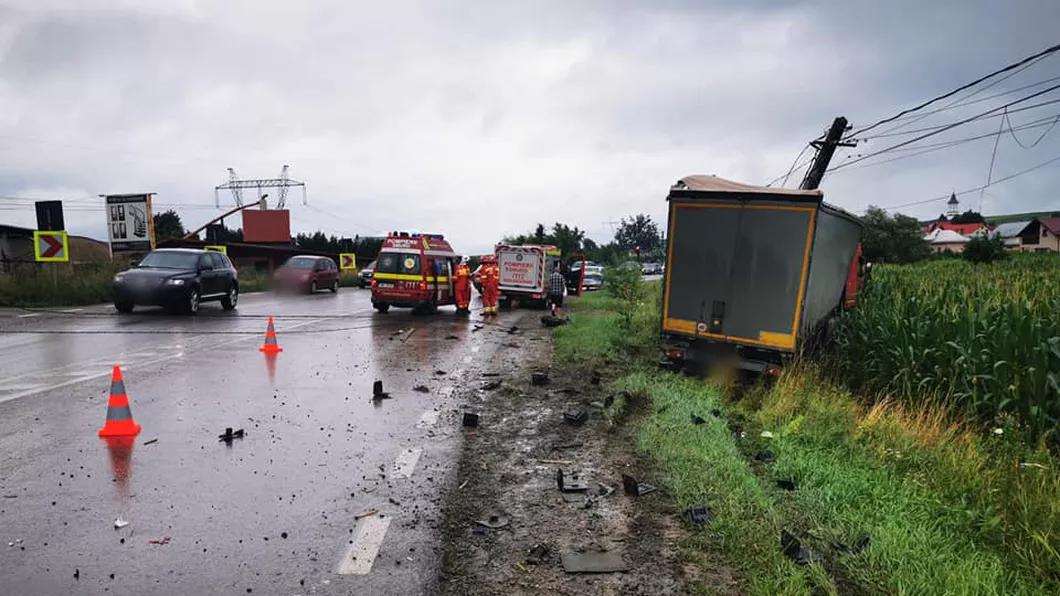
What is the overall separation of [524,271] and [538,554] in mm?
20539

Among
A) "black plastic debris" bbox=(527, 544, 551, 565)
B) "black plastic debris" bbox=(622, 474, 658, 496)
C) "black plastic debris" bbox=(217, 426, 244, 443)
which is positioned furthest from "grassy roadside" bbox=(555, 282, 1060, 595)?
"black plastic debris" bbox=(217, 426, 244, 443)

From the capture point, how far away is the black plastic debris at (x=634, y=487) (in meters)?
4.86

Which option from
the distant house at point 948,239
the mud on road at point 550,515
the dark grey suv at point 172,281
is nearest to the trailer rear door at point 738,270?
the mud on road at point 550,515

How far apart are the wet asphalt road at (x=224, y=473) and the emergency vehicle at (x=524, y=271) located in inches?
506

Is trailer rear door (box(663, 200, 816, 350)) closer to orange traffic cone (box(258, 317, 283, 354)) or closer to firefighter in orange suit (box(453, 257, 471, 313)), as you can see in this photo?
orange traffic cone (box(258, 317, 283, 354))

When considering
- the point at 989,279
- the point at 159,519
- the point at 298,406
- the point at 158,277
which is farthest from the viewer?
the point at 158,277

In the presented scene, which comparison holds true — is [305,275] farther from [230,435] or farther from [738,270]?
[230,435]

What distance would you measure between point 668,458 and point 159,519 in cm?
387

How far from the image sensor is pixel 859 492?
4922 mm

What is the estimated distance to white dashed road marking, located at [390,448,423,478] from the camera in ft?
17.5

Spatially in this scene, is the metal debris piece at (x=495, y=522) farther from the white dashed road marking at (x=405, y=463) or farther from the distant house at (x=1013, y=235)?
the distant house at (x=1013, y=235)

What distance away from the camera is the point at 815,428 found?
22.2 feet

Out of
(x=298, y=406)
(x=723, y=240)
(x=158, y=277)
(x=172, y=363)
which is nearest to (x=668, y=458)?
(x=298, y=406)

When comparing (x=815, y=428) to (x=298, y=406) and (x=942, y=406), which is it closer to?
(x=942, y=406)
